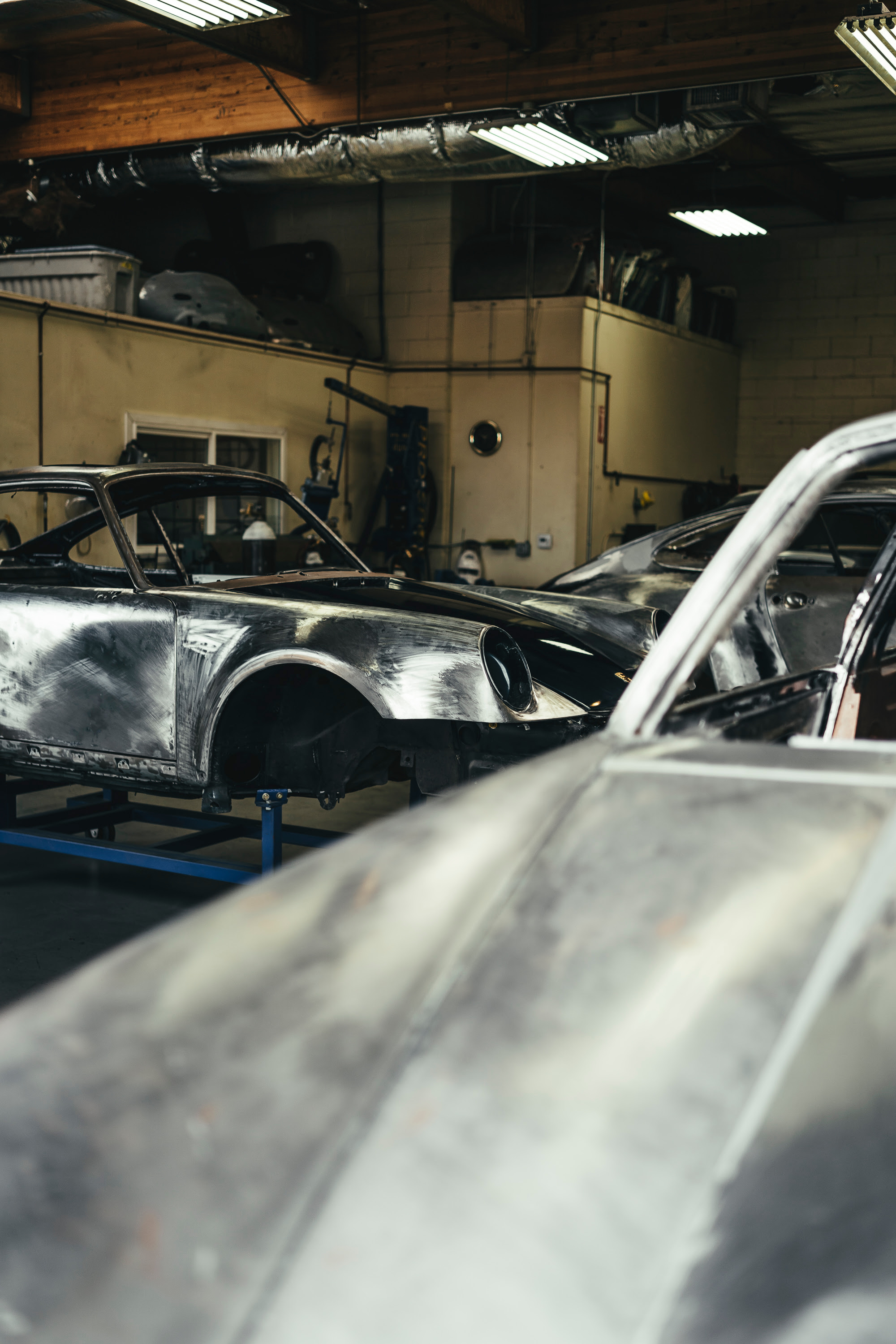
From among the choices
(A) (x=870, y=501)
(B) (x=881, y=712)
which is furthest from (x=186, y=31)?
(B) (x=881, y=712)

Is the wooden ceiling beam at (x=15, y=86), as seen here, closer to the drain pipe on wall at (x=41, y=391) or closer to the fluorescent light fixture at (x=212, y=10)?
the drain pipe on wall at (x=41, y=391)

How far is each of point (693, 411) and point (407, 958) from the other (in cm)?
1256

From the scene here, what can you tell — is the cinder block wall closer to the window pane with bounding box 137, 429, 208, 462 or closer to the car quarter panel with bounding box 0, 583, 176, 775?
the window pane with bounding box 137, 429, 208, 462

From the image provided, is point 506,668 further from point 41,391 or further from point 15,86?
point 15,86

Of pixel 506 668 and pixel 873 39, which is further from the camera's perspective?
pixel 873 39

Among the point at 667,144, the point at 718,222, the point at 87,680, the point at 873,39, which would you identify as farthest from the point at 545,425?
the point at 87,680

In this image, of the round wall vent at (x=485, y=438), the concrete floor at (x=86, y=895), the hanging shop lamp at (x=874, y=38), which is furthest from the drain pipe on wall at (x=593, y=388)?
the concrete floor at (x=86, y=895)

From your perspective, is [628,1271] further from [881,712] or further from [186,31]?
[186,31]

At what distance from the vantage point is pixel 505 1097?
2.68 feet

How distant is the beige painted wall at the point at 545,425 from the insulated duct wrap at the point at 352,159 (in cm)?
224

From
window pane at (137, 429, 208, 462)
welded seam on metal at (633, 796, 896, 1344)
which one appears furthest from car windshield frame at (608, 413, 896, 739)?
window pane at (137, 429, 208, 462)

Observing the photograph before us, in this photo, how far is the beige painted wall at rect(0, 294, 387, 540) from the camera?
24.5 feet

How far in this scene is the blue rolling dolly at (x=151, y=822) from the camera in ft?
12.4

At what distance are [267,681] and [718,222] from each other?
9066 millimetres
